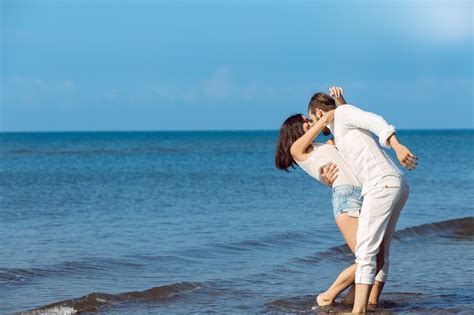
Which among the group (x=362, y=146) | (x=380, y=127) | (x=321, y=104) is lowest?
(x=362, y=146)

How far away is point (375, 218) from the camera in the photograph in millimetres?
6355

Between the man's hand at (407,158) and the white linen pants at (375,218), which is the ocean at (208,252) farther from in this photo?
the man's hand at (407,158)

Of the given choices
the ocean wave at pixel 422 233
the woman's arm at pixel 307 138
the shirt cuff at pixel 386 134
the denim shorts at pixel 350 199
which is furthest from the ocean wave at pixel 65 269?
the shirt cuff at pixel 386 134

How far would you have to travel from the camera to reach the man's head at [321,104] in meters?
6.64

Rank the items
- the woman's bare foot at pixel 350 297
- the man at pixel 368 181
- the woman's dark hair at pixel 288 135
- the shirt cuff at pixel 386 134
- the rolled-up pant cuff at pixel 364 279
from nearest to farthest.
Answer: the shirt cuff at pixel 386 134 < the man at pixel 368 181 < the rolled-up pant cuff at pixel 364 279 < the woman's dark hair at pixel 288 135 < the woman's bare foot at pixel 350 297

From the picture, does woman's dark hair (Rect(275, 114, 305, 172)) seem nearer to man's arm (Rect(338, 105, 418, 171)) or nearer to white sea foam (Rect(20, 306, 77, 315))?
man's arm (Rect(338, 105, 418, 171))

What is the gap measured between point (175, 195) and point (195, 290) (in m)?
11.8

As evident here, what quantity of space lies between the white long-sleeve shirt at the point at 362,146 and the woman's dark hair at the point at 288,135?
53 cm

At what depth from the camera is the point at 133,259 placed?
10.9m

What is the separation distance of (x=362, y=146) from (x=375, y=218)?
0.59 m

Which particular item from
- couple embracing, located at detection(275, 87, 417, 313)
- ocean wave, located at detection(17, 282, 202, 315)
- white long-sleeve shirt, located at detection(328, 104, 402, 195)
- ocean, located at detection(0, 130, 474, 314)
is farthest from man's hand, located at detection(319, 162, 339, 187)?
ocean wave, located at detection(17, 282, 202, 315)

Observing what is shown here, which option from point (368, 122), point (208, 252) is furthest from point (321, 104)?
point (208, 252)

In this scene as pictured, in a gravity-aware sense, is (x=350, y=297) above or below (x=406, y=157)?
below

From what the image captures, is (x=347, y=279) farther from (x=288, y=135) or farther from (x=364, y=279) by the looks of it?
(x=288, y=135)
